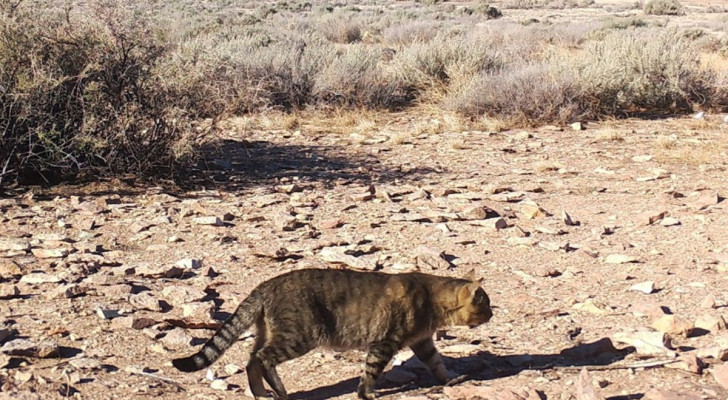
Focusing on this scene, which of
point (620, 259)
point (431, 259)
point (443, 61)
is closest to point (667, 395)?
point (620, 259)

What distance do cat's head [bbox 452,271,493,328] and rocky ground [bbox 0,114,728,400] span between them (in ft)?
1.12

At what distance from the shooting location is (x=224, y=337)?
13.9ft

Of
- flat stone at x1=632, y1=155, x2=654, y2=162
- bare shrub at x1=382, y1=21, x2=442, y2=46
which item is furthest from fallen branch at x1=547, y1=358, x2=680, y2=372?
bare shrub at x1=382, y1=21, x2=442, y2=46

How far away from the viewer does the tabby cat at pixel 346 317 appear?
4.30 metres

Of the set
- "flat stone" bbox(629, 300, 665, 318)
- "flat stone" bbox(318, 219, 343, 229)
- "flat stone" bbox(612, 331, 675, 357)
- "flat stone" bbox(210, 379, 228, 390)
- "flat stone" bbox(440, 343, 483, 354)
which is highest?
"flat stone" bbox(210, 379, 228, 390)

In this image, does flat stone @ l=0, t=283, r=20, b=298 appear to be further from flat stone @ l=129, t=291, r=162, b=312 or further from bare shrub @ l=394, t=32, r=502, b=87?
bare shrub @ l=394, t=32, r=502, b=87

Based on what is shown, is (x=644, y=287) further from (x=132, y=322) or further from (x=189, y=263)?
(x=132, y=322)

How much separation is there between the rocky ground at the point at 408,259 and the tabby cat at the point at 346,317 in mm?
287

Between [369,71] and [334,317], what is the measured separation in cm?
1122

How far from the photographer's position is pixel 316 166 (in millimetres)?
10398

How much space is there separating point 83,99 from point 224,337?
18.4 feet

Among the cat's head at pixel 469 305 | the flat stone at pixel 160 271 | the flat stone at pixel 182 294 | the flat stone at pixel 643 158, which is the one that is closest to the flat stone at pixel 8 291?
the flat stone at pixel 160 271

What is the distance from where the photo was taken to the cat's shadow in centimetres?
466

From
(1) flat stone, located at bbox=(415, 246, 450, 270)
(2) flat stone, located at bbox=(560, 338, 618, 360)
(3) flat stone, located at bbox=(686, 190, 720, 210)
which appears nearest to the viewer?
(2) flat stone, located at bbox=(560, 338, 618, 360)
